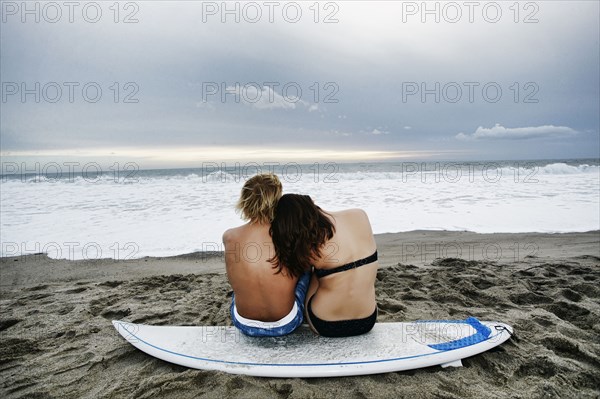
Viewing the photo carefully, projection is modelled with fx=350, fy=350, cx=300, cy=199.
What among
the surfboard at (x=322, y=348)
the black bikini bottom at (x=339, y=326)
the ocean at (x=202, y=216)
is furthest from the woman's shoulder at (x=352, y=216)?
the ocean at (x=202, y=216)

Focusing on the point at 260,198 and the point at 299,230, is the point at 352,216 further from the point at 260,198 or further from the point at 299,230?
the point at 260,198

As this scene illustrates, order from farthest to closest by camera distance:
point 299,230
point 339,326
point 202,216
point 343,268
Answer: point 202,216 → point 339,326 → point 343,268 → point 299,230

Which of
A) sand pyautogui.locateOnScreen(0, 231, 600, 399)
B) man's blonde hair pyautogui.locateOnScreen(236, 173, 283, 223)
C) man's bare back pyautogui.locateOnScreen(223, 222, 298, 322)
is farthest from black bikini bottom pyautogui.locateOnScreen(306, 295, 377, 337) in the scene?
man's blonde hair pyautogui.locateOnScreen(236, 173, 283, 223)

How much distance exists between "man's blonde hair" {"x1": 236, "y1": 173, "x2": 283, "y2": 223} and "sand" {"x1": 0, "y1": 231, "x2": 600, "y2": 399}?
1.17 m

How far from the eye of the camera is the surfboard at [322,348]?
2.56 metres

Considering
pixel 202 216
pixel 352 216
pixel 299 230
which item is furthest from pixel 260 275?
pixel 202 216

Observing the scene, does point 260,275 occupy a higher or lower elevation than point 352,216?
lower

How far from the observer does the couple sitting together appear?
2621 millimetres

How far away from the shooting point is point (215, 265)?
233 inches

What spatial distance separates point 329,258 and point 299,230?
13.0 inches

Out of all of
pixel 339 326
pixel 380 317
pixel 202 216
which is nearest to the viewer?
pixel 339 326

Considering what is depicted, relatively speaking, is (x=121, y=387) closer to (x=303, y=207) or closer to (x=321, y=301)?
(x=321, y=301)

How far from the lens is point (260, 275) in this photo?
2.76 m

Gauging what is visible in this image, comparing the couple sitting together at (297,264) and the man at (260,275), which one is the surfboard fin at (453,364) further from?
the man at (260,275)
